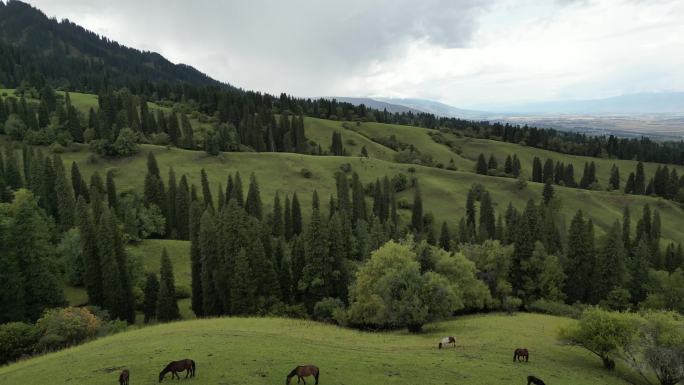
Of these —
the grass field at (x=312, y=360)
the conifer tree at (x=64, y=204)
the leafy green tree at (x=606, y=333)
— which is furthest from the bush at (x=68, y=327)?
the conifer tree at (x=64, y=204)

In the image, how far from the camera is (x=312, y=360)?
3338 centimetres

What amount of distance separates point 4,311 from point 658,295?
10934 cm

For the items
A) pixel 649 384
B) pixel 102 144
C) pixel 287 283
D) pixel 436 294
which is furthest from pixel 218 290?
pixel 102 144

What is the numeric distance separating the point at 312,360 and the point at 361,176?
5584 inches

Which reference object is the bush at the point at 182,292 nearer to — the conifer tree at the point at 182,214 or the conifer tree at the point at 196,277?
the conifer tree at the point at 196,277

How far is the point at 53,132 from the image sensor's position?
6594 inches

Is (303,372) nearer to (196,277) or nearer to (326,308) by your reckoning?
(326,308)

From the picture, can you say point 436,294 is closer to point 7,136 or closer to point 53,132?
point 53,132

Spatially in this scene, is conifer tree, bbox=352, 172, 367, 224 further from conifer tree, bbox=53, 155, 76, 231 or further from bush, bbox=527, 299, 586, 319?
conifer tree, bbox=53, 155, 76, 231

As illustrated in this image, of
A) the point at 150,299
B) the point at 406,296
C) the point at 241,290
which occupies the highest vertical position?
the point at 406,296

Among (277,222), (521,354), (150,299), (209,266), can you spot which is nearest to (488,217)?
(277,222)

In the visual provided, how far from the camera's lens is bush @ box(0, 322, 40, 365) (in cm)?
4512

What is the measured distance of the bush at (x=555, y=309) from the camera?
72.7 meters

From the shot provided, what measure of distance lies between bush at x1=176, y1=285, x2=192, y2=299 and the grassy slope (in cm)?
5796
